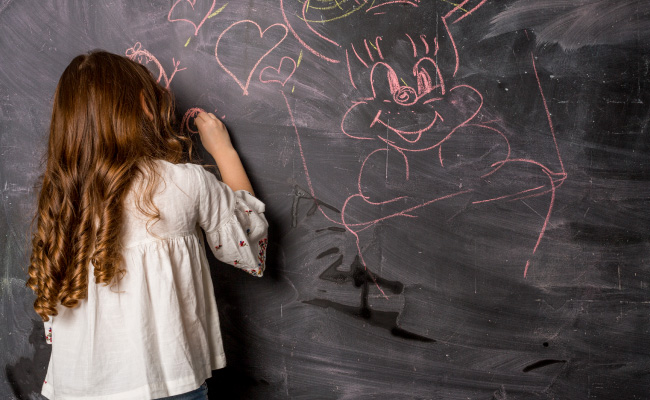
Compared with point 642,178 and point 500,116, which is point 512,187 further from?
point 642,178

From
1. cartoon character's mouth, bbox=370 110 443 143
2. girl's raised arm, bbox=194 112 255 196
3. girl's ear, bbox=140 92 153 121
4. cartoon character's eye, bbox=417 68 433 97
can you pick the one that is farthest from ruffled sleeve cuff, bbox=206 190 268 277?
cartoon character's eye, bbox=417 68 433 97

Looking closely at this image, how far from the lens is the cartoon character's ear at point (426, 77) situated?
1.25 m

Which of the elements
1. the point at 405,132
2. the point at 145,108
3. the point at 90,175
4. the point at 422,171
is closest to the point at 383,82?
the point at 405,132

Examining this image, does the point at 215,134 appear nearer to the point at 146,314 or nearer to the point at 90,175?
the point at 90,175

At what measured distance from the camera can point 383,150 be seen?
1291 mm

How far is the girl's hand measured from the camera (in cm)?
131

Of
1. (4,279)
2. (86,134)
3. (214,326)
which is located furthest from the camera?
(4,279)

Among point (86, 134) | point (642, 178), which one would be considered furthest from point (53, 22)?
point (642, 178)

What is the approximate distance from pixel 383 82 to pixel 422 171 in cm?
25

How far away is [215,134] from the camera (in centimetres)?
131

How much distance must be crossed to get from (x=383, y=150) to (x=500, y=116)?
31cm

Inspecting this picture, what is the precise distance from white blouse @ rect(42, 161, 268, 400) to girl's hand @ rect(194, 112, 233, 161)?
11.3 inches

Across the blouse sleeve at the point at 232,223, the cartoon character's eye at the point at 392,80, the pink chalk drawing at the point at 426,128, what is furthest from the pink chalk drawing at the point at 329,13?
the blouse sleeve at the point at 232,223

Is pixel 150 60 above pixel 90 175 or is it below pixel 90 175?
above
